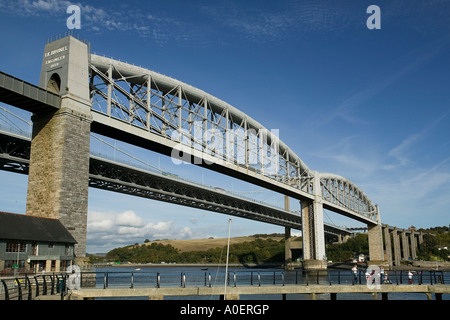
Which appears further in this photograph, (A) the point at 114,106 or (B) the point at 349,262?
(B) the point at 349,262

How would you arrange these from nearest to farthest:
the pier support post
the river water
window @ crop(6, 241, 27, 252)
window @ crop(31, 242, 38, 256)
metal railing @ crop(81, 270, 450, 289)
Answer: metal railing @ crop(81, 270, 450, 289), the river water, window @ crop(6, 241, 27, 252), window @ crop(31, 242, 38, 256), the pier support post

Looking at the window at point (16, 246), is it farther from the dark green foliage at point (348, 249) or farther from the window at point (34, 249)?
the dark green foliage at point (348, 249)

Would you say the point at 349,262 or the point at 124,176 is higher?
the point at 124,176

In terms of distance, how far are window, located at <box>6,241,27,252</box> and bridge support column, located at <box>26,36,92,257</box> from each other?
17.3ft

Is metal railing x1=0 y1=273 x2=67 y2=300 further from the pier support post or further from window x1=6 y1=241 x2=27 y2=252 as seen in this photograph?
the pier support post

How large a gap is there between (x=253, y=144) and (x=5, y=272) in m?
60.8

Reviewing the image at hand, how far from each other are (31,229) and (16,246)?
1798 mm

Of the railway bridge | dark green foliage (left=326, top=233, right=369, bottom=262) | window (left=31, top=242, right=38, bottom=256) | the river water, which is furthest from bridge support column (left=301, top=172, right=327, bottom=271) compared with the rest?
dark green foliage (left=326, top=233, right=369, bottom=262)

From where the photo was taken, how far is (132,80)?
195ft

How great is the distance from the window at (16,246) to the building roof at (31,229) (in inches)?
21.9

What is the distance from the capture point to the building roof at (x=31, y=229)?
102ft

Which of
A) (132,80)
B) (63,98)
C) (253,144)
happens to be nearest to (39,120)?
(63,98)

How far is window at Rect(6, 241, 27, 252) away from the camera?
3095 centimetres

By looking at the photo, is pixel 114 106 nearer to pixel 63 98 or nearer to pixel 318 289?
pixel 63 98
